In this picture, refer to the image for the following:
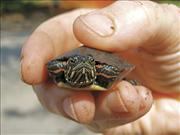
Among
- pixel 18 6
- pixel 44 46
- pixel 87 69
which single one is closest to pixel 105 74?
pixel 87 69

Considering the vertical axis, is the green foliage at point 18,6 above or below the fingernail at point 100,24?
below

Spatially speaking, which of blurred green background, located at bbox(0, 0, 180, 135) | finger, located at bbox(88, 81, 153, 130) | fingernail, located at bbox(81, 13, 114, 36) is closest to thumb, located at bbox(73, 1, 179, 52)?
fingernail, located at bbox(81, 13, 114, 36)

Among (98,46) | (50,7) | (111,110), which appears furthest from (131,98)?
(50,7)

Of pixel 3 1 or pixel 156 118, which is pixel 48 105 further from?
pixel 3 1

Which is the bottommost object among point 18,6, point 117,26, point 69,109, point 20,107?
point 18,6

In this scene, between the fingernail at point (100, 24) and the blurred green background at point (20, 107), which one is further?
the blurred green background at point (20, 107)

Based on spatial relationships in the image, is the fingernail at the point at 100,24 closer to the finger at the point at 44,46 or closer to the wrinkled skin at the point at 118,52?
the wrinkled skin at the point at 118,52

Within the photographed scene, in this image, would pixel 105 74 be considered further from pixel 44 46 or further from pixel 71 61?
pixel 44 46

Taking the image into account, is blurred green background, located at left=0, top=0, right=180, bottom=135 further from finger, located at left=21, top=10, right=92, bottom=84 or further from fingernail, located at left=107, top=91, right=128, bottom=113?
fingernail, located at left=107, top=91, right=128, bottom=113

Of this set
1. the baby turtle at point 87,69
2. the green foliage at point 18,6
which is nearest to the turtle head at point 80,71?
the baby turtle at point 87,69
